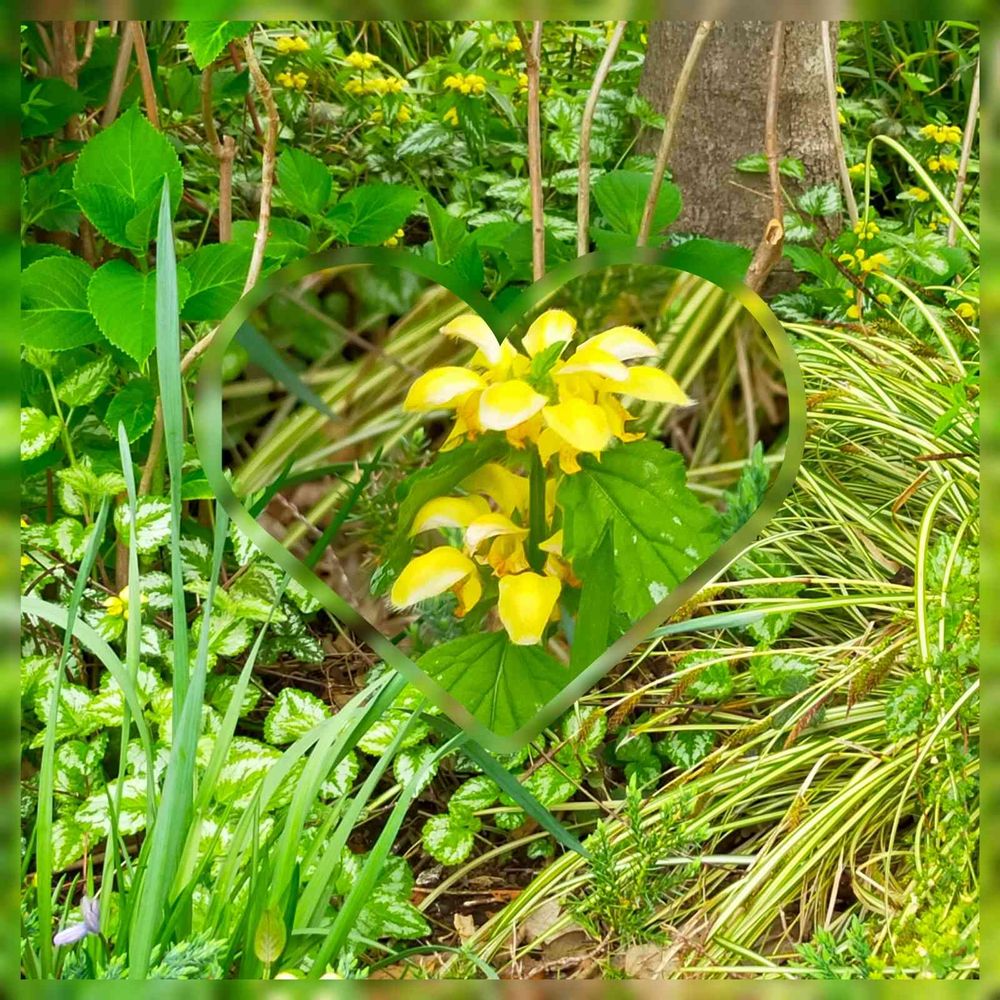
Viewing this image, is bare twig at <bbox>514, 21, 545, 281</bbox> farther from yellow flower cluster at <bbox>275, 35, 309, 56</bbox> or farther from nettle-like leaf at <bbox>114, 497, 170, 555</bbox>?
nettle-like leaf at <bbox>114, 497, 170, 555</bbox>

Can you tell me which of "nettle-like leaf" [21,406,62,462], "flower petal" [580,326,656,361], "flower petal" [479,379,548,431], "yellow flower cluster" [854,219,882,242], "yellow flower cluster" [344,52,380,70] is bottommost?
"nettle-like leaf" [21,406,62,462]

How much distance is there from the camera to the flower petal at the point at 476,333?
1.77ft

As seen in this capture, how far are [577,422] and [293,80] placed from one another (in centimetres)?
32

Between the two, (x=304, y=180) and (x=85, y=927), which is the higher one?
(x=304, y=180)

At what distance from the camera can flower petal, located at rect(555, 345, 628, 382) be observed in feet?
1.77

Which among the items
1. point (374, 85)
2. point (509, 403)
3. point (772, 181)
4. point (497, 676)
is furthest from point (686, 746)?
point (374, 85)

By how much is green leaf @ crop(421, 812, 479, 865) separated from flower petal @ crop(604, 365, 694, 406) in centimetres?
28

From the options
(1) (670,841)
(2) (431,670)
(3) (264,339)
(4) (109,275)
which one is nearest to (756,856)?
(1) (670,841)

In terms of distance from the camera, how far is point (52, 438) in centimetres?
66

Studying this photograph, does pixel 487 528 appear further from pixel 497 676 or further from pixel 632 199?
pixel 632 199

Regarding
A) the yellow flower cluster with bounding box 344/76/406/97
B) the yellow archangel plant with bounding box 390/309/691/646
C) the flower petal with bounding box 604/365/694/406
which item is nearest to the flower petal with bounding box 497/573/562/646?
the yellow archangel plant with bounding box 390/309/691/646

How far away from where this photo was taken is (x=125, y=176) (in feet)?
2.03

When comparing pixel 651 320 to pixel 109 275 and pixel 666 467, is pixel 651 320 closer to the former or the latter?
pixel 666 467

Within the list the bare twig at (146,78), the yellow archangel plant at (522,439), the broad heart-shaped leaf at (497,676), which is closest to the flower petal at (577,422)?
the yellow archangel plant at (522,439)
